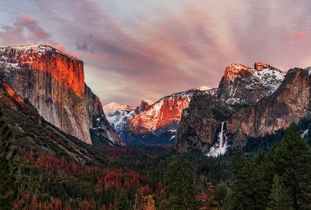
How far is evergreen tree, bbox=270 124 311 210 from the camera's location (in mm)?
42188

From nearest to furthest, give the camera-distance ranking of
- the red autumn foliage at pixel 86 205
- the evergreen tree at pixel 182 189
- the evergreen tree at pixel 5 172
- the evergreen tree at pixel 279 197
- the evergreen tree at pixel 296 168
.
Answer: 1. the evergreen tree at pixel 5 172
2. the evergreen tree at pixel 279 197
3. the evergreen tree at pixel 296 168
4. the evergreen tree at pixel 182 189
5. the red autumn foliage at pixel 86 205

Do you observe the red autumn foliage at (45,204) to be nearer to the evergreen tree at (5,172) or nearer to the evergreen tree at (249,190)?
the evergreen tree at (249,190)

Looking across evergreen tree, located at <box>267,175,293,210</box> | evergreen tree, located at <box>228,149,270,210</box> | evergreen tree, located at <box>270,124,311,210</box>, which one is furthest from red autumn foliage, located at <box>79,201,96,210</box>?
evergreen tree, located at <box>267,175,293,210</box>

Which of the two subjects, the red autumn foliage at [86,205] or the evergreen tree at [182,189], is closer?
the evergreen tree at [182,189]

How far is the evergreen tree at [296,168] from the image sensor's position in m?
42.2

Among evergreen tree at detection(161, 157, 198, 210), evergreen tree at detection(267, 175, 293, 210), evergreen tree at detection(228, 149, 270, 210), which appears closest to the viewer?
evergreen tree at detection(267, 175, 293, 210)

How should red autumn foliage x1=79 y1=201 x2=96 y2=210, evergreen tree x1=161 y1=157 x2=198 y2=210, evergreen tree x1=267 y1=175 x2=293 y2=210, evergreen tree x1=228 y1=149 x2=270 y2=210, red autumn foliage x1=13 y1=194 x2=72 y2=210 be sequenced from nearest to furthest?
evergreen tree x1=267 y1=175 x2=293 y2=210 → evergreen tree x1=228 y1=149 x2=270 y2=210 → evergreen tree x1=161 y1=157 x2=198 y2=210 → red autumn foliage x1=13 y1=194 x2=72 y2=210 → red autumn foliage x1=79 y1=201 x2=96 y2=210

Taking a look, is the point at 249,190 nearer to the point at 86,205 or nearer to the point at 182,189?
the point at 182,189

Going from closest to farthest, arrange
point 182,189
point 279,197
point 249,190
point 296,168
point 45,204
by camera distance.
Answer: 1. point 279,197
2. point 296,168
3. point 249,190
4. point 182,189
5. point 45,204

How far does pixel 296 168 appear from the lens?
4362cm

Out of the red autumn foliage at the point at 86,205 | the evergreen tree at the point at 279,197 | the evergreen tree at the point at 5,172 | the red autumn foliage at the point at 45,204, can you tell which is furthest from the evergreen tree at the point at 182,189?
the red autumn foliage at the point at 86,205

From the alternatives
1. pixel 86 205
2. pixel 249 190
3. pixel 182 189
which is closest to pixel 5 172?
pixel 249 190

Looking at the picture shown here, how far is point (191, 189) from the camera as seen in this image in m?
61.0

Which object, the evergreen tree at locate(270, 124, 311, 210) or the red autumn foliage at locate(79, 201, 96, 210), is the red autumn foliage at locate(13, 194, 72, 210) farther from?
the evergreen tree at locate(270, 124, 311, 210)
